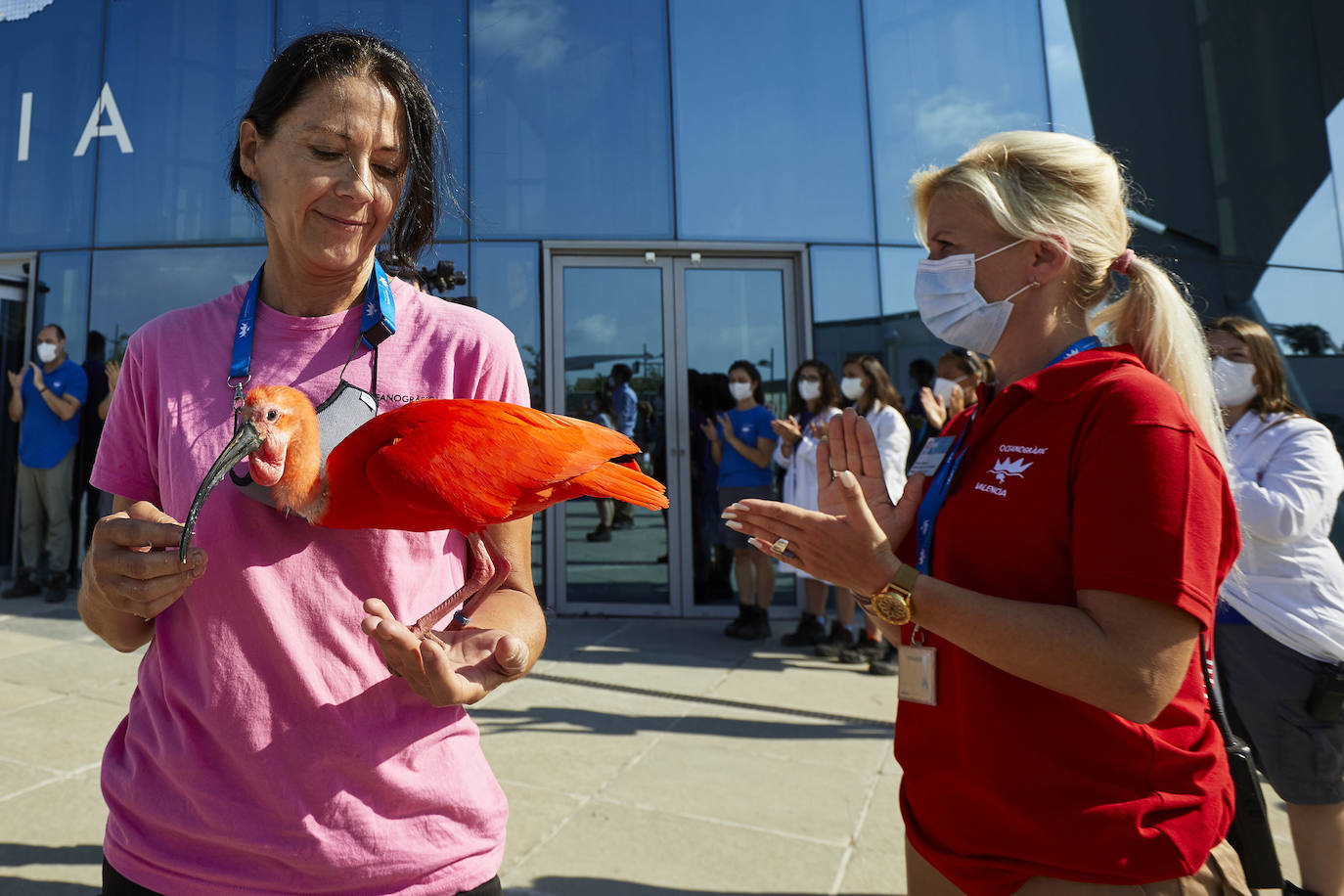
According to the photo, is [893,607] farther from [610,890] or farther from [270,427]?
[610,890]

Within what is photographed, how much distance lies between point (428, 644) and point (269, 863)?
0.49m

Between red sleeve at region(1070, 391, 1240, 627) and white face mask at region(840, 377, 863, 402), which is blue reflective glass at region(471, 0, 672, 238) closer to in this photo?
white face mask at region(840, 377, 863, 402)

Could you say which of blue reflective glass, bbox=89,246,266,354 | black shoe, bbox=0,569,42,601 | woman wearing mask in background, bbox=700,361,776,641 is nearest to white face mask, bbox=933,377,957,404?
woman wearing mask in background, bbox=700,361,776,641

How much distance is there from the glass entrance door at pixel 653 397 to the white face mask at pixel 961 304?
5.70 m

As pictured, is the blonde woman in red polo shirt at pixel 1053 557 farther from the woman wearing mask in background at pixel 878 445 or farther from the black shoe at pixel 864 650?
the black shoe at pixel 864 650

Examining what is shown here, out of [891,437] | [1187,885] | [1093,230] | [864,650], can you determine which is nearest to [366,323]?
[1093,230]

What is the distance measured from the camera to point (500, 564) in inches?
50.9

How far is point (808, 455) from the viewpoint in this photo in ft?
19.8

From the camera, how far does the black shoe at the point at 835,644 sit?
616cm

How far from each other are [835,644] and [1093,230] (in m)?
5.01

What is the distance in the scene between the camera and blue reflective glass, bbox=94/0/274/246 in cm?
780

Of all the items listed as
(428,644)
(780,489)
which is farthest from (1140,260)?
(780,489)

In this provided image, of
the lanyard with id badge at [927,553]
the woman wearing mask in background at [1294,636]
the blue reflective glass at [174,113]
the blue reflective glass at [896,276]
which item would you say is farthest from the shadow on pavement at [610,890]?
the blue reflective glass at [174,113]

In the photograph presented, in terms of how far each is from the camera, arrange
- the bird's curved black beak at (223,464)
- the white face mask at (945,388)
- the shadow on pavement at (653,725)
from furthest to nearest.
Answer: the white face mask at (945,388)
the shadow on pavement at (653,725)
the bird's curved black beak at (223,464)
